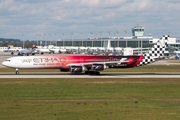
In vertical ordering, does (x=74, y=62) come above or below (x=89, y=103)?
above

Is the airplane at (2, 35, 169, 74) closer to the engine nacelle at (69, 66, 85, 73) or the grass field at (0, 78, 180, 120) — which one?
the engine nacelle at (69, 66, 85, 73)

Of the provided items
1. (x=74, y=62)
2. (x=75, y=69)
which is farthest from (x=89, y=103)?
(x=74, y=62)

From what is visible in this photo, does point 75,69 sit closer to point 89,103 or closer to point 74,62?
point 74,62

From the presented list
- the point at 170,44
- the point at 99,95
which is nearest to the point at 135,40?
the point at 170,44

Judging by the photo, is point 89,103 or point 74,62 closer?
point 89,103

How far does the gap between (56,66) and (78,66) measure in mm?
4551

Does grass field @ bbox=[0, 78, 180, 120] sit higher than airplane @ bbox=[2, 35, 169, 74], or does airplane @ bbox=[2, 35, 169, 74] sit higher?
airplane @ bbox=[2, 35, 169, 74]

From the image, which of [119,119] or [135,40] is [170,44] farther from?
[119,119]

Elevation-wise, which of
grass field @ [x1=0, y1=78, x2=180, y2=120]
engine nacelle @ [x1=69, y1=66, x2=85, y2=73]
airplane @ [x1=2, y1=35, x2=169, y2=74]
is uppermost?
airplane @ [x1=2, y1=35, x2=169, y2=74]

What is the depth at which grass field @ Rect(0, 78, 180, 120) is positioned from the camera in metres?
20.4

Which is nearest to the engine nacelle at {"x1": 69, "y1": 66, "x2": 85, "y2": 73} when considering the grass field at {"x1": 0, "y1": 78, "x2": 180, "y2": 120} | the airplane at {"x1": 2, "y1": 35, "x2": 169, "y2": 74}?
the airplane at {"x1": 2, "y1": 35, "x2": 169, "y2": 74}

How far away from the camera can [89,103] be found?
24953 mm

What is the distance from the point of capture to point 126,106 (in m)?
23.7

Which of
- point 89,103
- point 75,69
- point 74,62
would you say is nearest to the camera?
point 89,103
